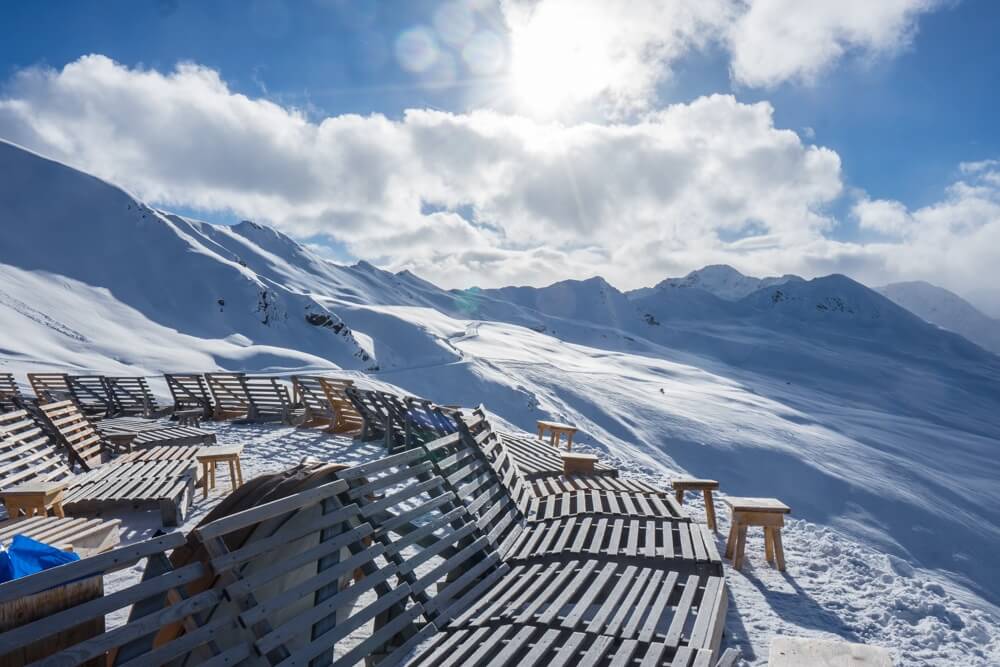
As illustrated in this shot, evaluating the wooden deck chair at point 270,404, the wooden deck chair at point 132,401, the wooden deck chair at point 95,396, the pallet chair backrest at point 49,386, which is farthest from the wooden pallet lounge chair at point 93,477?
the wooden deck chair at point 95,396

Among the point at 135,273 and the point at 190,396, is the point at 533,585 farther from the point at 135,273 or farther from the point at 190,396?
the point at 135,273

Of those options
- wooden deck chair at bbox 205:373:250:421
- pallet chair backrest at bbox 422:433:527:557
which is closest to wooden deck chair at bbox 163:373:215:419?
wooden deck chair at bbox 205:373:250:421

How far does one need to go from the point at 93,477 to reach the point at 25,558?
5474 millimetres

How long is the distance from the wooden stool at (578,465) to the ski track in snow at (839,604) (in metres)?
1.80

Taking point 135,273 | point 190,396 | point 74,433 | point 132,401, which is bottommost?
point 132,401

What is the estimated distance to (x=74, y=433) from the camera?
882 cm

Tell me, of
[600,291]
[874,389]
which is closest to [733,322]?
[600,291]

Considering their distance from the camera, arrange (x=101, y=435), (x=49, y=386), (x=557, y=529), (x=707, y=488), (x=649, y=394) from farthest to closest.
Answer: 1. (x=649, y=394)
2. (x=49, y=386)
3. (x=101, y=435)
4. (x=707, y=488)
5. (x=557, y=529)

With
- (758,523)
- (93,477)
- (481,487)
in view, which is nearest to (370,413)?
(93,477)

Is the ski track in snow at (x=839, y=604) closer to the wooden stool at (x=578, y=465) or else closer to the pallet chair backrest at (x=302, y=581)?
the pallet chair backrest at (x=302, y=581)

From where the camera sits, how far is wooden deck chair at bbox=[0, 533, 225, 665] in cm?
196

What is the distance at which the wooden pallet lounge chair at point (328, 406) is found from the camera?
40.7 ft

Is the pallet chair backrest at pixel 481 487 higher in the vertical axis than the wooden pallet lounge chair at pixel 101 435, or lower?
higher

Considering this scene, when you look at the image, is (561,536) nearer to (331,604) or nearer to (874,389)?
(331,604)
